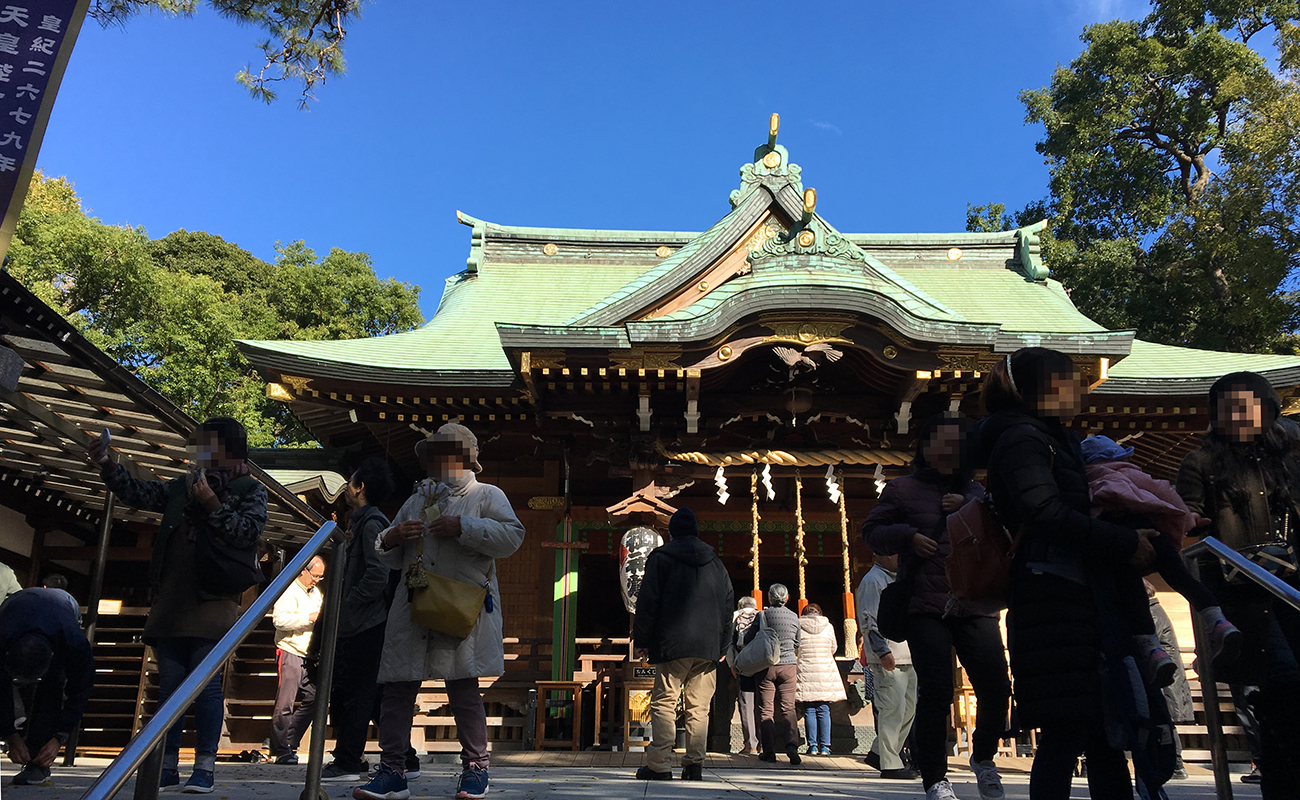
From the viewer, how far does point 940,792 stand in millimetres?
3537

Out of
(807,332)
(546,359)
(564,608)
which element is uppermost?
(807,332)

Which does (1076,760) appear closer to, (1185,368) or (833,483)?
(833,483)

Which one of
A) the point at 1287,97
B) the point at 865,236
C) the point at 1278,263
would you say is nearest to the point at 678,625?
the point at 865,236

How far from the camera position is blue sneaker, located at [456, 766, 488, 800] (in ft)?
12.8

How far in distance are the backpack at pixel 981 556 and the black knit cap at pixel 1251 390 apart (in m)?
1.47

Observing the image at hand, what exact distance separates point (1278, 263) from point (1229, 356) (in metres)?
7.09

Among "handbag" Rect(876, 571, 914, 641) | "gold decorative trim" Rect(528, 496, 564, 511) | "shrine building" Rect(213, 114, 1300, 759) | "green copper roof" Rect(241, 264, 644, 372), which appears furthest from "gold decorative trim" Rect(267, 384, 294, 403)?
"handbag" Rect(876, 571, 914, 641)

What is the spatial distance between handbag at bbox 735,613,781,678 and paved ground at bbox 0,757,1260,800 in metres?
1.11

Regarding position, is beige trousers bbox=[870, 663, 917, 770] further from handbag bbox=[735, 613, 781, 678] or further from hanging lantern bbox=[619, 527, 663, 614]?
hanging lantern bbox=[619, 527, 663, 614]

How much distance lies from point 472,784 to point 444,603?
2.70 feet

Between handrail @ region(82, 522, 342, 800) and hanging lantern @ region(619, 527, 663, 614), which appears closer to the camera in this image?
handrail @ region(82, 522, 342, 800)

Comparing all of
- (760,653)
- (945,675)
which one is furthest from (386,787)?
(760,653)

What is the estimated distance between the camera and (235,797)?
394 cm

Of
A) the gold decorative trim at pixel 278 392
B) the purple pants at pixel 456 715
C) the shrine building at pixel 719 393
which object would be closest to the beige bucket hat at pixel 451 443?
the purple pants at pixel 456 715
